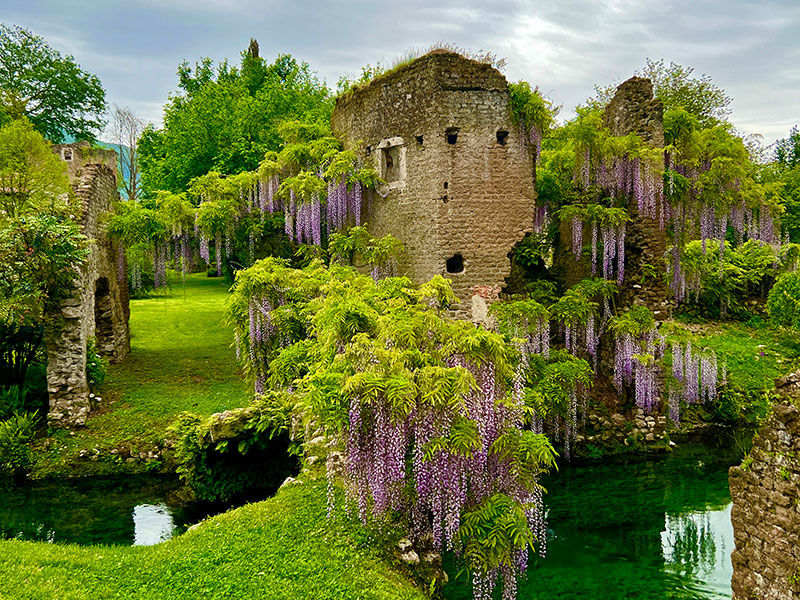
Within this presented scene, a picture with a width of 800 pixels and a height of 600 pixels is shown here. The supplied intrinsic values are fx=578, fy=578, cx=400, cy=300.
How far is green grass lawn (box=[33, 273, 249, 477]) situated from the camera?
33.4 ft

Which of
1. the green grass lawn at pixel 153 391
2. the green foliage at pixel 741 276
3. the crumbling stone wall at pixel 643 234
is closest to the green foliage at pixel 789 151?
the green foliage at pixel 741 276

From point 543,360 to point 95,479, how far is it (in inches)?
325

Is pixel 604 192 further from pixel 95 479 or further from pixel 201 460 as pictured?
pixel 95 479

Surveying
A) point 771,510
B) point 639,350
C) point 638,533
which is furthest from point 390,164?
point 771,510

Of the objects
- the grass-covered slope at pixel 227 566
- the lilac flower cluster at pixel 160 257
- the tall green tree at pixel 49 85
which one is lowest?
the grass-covered slope at pixel 227 566

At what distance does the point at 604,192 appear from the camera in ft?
41.0

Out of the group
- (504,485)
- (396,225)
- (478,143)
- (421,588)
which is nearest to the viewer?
(421,588)

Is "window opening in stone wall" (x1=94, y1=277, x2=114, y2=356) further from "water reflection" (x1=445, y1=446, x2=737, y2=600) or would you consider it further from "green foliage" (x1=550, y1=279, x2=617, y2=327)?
"water reflection" (x1=445, y1=446, x2=737, y2=600)

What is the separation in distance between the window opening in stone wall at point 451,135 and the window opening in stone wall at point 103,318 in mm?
8619

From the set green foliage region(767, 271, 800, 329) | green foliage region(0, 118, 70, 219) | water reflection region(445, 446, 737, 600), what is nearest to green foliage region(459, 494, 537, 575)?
water reflection region(445, 446, 737, 600)

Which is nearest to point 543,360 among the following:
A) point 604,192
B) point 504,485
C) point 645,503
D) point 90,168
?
point 645,503

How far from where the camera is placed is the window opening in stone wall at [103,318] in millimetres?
13656

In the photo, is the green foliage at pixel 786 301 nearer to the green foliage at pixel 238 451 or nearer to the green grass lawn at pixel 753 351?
the green grass lawn at pixel 753 351

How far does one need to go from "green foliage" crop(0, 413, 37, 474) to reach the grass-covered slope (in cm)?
459
